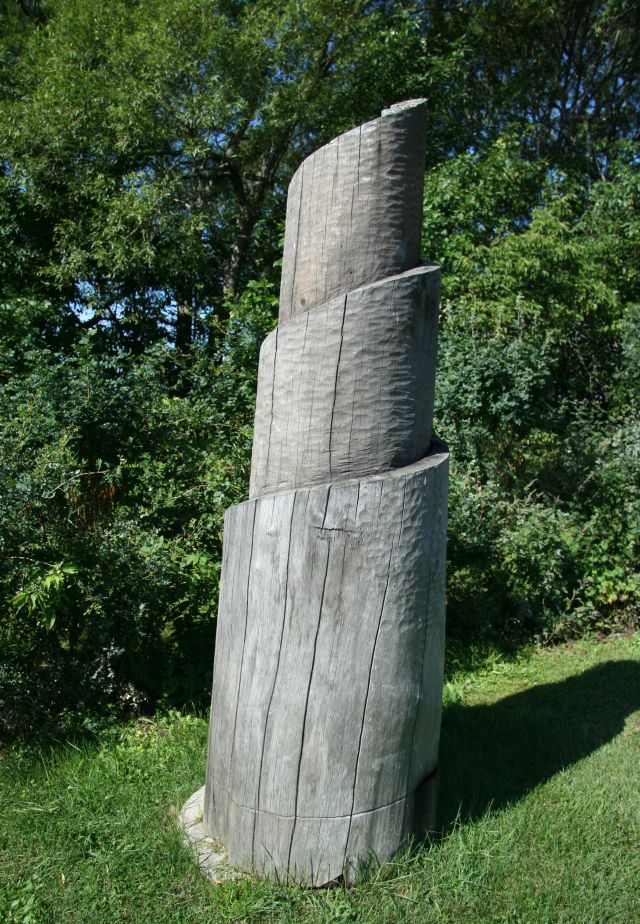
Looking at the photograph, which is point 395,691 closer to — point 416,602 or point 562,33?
point 416,602

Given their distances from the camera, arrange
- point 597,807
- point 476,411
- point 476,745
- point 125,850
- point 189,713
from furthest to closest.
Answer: point 476,411
point 189,713
point 476,745
point 597,807
point 125,850

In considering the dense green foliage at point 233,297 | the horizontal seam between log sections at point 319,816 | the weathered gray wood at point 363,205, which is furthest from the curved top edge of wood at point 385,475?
the dense green foliage at point 233,297

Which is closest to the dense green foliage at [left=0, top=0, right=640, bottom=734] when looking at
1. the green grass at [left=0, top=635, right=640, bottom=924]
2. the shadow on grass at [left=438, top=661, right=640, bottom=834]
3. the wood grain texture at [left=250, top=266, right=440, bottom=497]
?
the green grass at [left=0, top=635, right=640, bottom=924]

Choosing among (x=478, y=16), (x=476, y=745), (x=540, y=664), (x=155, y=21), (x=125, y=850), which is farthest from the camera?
(x=478, y=16)

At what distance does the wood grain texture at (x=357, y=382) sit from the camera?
248 centimetres

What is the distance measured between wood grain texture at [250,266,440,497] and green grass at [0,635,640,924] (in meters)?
1.37

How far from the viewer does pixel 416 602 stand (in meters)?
2.51

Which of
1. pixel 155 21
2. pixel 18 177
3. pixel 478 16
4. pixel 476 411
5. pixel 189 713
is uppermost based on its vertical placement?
pixel 478 16

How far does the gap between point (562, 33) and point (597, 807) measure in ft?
49.3

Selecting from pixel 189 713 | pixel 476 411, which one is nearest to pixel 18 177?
pixel 476 411

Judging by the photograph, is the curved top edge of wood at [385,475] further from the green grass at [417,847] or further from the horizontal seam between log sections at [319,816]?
the green grass at [417,847]

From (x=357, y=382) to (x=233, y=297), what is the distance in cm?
747

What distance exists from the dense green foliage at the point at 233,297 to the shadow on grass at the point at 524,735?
3.88 ft

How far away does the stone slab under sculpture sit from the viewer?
2418 millimetres
